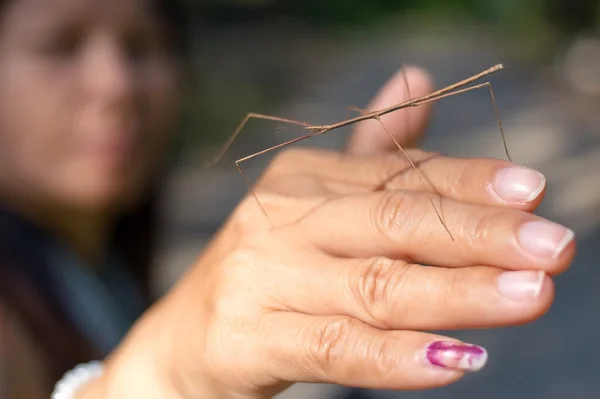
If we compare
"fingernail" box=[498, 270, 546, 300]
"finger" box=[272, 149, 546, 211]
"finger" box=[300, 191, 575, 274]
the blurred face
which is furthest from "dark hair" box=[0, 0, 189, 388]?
"fingernail" box=[498, 270, 546, 300]

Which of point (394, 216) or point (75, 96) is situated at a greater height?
point (75, 96)

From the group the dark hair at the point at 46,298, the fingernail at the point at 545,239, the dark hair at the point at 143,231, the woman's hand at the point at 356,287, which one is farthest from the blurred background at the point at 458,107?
the fingernail at the point at 545,239

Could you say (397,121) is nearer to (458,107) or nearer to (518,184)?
Answer: (518,184)

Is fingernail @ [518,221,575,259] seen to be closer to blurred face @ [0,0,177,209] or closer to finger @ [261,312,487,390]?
finger @ [261,312,487,390]

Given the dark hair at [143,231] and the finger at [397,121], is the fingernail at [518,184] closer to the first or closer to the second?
the finger at [397,121]

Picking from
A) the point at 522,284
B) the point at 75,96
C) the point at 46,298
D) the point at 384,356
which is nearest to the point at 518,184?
the point at 522,284

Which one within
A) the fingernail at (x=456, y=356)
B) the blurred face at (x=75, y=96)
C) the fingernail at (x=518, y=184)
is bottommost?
the fingernail at (x=456, y=356)
